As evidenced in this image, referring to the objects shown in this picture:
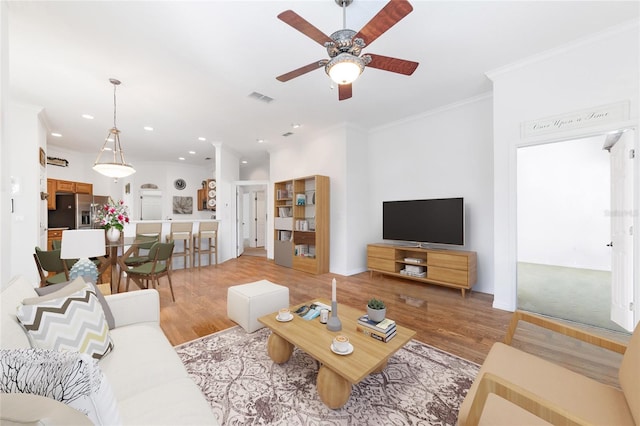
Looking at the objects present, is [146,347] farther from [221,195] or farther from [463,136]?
[221,195]

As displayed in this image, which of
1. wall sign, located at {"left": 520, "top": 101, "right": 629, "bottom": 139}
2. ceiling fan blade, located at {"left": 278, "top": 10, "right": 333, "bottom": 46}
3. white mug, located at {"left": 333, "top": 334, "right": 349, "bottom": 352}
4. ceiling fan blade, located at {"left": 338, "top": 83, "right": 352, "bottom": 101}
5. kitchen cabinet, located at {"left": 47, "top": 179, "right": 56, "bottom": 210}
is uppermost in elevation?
ceiling fan blade, located at {"left": 278, "top": 10, "right": 333, "bottom": 46}

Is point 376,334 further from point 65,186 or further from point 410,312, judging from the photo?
point 65,186

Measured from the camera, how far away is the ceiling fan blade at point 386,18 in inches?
61.2

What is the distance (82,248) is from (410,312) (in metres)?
3.41

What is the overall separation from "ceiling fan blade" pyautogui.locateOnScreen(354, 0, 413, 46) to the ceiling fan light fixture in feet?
0.55

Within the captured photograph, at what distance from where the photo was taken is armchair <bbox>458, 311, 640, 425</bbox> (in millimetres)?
928

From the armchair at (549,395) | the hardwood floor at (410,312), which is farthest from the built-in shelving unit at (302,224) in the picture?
the armchair at (549,395)

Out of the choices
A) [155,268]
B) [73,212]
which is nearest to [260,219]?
[73,212]

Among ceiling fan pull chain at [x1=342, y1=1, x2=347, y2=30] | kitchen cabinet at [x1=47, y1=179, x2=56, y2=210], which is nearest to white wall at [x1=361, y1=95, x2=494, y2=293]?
ceiling fan pull chain at [x1=342, y1=1, x2=347, y2=30]

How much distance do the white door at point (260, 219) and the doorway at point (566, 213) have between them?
23.6 ft

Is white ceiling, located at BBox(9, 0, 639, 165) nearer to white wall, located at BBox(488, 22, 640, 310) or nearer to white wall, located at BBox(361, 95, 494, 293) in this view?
white wall, located at BBox(488, 22, 640, 310)

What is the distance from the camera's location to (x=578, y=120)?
2684mm

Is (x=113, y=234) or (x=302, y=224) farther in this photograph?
(x=302, y=224)

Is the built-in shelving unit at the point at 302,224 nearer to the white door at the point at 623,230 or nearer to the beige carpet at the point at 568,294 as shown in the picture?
the beige carpet at the point at 568,294
